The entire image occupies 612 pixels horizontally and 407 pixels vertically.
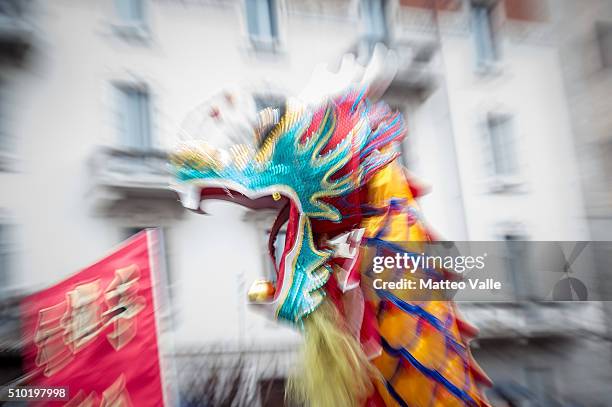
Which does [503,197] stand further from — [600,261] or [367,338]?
[367,338]

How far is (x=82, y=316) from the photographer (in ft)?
3.37

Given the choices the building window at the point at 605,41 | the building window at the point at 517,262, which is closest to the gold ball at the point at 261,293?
the building window at the point at 517,262

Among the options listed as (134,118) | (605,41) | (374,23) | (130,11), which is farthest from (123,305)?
(605,41)

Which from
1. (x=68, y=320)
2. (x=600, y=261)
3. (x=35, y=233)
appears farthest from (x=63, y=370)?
(x=600, y=261)

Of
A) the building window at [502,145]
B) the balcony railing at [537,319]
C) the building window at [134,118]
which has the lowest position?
the balcony railing at [537,319]

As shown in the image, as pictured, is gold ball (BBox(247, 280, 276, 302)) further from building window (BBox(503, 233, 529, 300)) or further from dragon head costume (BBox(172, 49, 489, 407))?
building window (BBox(503, 233, 529, 300))

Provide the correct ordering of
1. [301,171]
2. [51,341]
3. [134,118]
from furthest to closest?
1. [134,118]
2. [51,341]
3. [301,171]

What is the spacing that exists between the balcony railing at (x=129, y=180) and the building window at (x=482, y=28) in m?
0.77

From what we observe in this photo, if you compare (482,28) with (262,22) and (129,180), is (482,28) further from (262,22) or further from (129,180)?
(129,180)

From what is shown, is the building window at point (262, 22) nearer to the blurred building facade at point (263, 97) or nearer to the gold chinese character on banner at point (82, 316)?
the blurred building facade at point (263, 97)

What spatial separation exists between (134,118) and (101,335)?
48cm

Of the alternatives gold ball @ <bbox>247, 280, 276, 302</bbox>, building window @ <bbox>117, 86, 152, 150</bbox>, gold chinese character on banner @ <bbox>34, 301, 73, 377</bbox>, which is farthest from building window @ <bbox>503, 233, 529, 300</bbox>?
gold chinese character on banner @ <bbox>34, 301, 73, 377</bbox>

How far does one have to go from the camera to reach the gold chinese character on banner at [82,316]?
102 centimetres

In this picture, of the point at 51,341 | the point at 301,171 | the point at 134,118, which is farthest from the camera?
the point at 134,118
